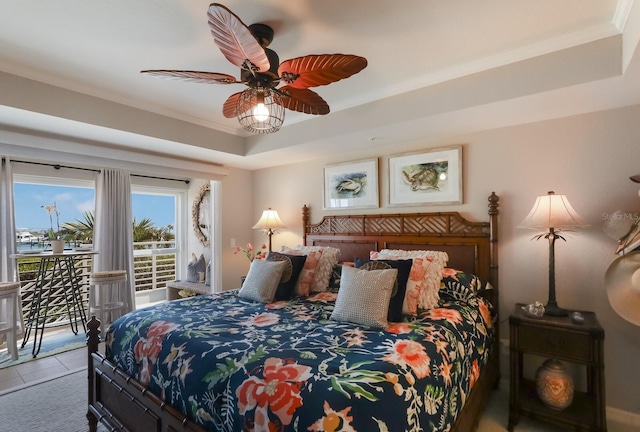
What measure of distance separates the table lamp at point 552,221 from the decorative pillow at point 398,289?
95cm

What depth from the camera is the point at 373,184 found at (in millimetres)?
3475

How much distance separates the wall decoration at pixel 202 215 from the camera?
5.10 meters

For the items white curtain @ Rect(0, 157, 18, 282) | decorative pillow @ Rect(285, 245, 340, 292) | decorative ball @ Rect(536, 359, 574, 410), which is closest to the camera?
decorative ball @ Rect(536, 359, 574, 410)

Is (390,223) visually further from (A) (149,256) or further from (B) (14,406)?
(A) (149,256)

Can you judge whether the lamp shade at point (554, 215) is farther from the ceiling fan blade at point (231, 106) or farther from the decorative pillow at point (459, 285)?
the ceiling fan blade at point (231, 106)

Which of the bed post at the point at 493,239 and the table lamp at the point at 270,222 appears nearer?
the bed post at the point at 493,239

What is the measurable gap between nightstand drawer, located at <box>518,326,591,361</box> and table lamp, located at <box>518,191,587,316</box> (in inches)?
6.8

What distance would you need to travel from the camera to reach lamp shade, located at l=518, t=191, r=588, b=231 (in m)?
2.18

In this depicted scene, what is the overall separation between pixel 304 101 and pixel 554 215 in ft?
6.13

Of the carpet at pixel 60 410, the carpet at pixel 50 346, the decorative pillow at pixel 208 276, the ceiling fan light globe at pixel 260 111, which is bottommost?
the carpet at pixel 60 410

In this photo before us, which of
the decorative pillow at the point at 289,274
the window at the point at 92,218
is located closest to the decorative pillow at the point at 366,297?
the decorative pillow at the point at 289,274

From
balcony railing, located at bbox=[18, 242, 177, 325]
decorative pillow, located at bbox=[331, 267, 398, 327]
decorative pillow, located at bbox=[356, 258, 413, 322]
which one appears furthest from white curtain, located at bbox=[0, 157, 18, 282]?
decorative pillow, located at bbox=[356, 258, 413, 322]

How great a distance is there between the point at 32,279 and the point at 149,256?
1521 mm

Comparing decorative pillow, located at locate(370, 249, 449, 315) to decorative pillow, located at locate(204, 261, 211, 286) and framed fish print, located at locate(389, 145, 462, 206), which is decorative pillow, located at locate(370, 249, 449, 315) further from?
decorative pillow, located at locate(204, 261, 211, 286)
